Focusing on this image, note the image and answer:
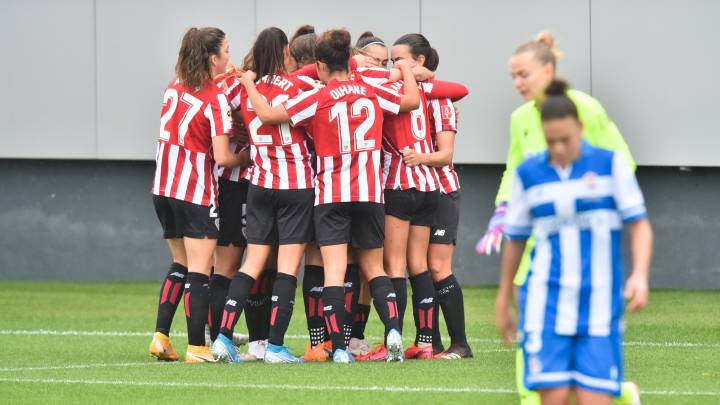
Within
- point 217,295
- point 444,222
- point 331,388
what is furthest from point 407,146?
point 331,388

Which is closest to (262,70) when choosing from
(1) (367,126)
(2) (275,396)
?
(1) (367,126)

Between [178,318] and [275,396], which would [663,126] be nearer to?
[178,318]

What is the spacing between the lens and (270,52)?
898cm

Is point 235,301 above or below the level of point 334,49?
below

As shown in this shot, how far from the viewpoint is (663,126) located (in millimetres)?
16641

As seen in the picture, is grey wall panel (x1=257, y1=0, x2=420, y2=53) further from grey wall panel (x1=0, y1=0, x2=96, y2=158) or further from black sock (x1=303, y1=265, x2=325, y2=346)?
black sock (x1=303, y1=265, x2=325, y2=346)

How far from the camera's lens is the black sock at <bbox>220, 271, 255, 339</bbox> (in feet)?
28.7

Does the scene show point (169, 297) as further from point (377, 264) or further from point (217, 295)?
point (377, 264)

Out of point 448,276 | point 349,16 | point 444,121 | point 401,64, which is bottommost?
point 448,276

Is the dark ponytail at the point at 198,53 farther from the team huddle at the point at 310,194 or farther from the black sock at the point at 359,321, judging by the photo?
the black sock at the point at 359,321

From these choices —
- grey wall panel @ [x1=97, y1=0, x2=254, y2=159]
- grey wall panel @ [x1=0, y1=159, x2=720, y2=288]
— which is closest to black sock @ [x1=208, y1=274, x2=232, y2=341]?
grey wall panel @ [x1=97, y1=0, x2=254, y2=159]

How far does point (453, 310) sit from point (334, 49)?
6.60 feet

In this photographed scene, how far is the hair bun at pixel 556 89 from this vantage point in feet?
17.4

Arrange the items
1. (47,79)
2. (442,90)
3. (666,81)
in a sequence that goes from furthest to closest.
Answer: (47,79)
(666,81)
(442,90)
